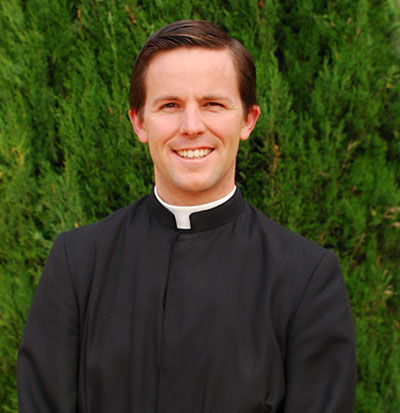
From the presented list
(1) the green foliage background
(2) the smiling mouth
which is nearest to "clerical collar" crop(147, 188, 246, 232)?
(2) the smiling mouth

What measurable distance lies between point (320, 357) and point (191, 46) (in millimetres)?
1248

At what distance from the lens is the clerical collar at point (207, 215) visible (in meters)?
1.96

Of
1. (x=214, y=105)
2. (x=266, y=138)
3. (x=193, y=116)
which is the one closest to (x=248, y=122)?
(x=214, y=105)

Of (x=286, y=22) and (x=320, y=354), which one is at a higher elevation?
(x=286, y=22)

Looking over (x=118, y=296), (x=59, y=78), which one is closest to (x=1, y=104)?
(x=59, y=78)

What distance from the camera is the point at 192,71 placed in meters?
1.82

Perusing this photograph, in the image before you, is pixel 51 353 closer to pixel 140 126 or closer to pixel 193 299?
pixel 193 299

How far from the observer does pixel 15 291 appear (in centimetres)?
289

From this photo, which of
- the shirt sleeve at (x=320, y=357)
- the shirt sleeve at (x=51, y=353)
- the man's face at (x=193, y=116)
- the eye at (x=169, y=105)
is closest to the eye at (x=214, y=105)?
the man's face at (x=193, y=116)

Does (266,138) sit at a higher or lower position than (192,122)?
lower

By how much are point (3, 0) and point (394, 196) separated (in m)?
2.62

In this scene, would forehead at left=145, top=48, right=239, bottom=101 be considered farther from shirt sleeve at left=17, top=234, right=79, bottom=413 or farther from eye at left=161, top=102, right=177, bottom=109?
shirt sleeve at left=17, top=234, right=79, bottom=413

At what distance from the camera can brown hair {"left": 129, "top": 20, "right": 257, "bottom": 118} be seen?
1.87m

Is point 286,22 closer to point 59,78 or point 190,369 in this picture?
point 59,78
